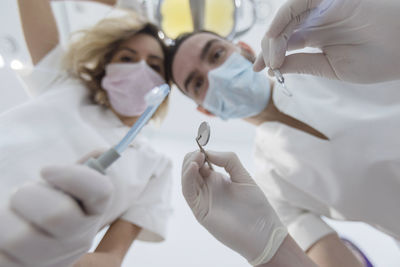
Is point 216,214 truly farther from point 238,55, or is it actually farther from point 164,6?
point 164,6

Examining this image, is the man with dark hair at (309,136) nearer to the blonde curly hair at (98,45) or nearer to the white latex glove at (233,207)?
the blonde curly hair at (98,45)

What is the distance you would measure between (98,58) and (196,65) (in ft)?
1.37

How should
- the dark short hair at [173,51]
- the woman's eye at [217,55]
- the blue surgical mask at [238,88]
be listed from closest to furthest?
the blue surgical mask at [238,88] < the woman's eye at [217,55] < the dark short hair at [173,51]

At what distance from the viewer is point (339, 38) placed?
58 cm

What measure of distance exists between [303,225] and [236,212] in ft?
1.61

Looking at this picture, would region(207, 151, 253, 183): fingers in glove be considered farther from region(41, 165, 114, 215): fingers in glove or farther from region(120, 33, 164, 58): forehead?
region(120, 33, 164, 58): forehead

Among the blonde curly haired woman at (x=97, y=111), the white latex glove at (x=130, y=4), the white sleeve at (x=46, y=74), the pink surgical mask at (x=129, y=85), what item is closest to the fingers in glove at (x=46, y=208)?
the blonde curly haired woman at (x=97, y=111)

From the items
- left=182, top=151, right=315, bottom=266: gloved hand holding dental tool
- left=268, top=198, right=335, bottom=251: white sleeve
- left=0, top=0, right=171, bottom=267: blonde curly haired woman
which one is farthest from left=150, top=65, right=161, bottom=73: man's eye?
left=268, top=198, right=335, bottom=251: white sleeve

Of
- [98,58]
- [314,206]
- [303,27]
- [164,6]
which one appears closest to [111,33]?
[98,58]

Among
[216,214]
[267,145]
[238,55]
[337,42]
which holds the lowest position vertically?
[267,145]

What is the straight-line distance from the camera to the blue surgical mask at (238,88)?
32.0 inches

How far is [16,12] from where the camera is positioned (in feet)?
1.97

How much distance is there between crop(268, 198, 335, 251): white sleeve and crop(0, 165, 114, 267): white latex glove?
2.40 ft

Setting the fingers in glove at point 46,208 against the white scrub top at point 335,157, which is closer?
the fingers in glove at point 46,208
